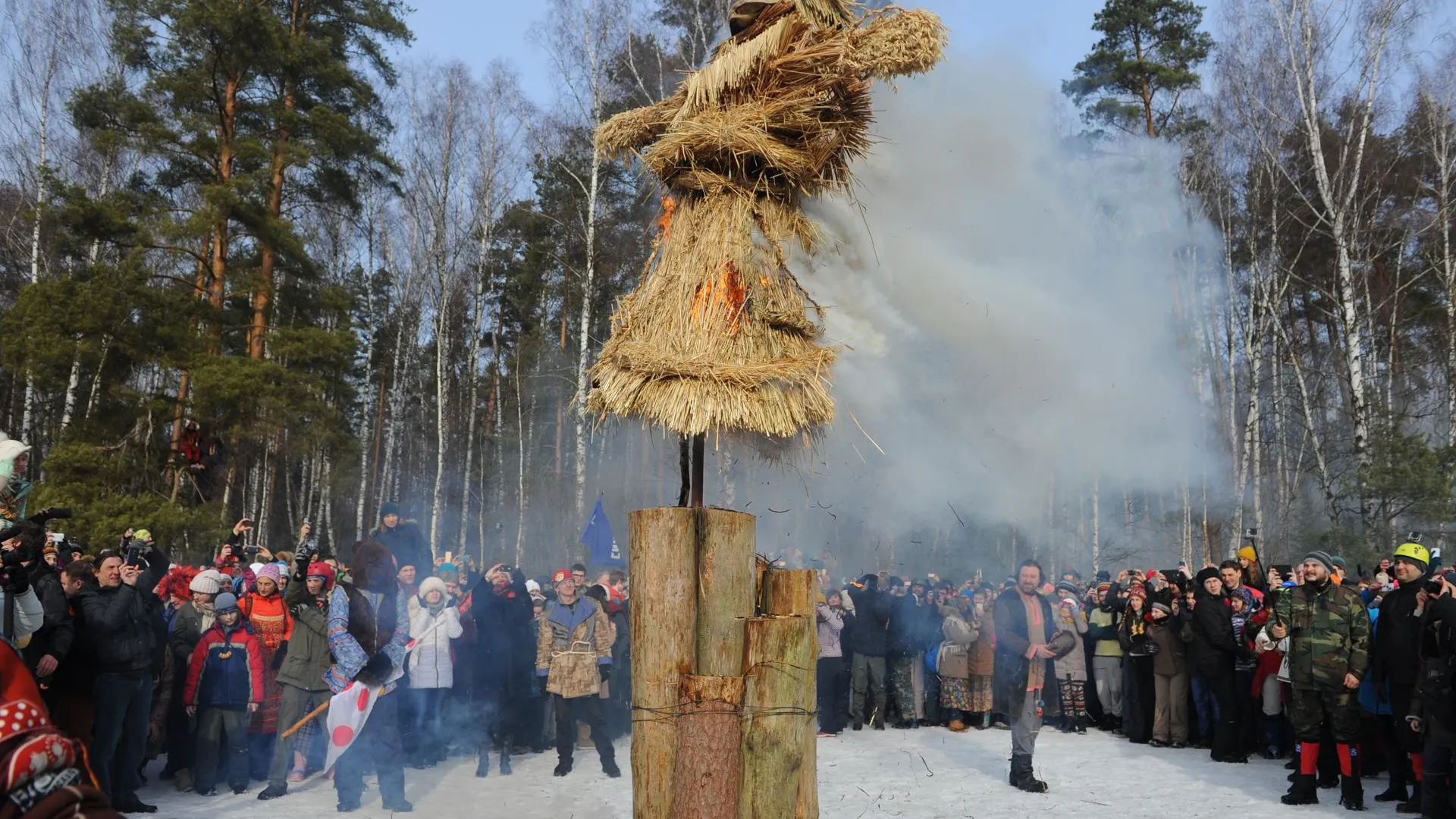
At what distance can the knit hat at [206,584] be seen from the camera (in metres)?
9.05

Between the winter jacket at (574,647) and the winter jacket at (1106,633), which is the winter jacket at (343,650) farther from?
the winter jacket at (1106,633)

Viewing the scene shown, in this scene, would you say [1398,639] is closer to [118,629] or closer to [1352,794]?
[1352,794]

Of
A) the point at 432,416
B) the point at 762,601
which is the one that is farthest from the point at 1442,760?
the point at 432,416

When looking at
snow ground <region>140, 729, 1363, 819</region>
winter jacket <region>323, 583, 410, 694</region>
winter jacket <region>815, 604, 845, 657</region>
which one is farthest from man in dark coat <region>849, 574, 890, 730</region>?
winter jacket <region>323, 583, 410, 694</region>

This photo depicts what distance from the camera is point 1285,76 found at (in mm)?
22938

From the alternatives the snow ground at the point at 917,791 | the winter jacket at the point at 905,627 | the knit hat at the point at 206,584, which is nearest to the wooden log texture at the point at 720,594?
the snow ground at the point at 917,791

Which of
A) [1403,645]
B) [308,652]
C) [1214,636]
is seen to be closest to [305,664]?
[308,652]

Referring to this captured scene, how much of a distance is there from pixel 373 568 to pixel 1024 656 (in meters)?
5.74

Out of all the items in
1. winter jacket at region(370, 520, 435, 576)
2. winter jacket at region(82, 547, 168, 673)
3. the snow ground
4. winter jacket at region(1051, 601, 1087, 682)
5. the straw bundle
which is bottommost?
the snow ground

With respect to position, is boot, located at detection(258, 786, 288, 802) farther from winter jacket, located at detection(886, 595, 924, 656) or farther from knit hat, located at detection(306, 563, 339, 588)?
winter jacket, located at detection(886, 595, 924, 656)

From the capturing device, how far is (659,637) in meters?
4.15

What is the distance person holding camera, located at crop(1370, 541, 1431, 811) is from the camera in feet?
25.4

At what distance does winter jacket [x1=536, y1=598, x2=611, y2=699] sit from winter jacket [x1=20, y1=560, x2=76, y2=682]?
13.1 ft

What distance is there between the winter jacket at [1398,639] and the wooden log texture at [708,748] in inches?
247
